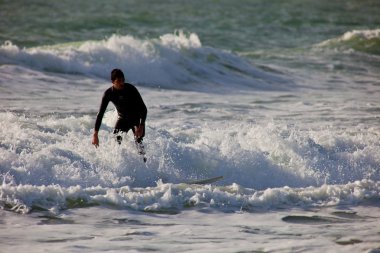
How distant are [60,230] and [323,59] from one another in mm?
21789

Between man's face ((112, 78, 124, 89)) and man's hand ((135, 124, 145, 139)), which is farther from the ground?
man's face ((112, 78, 124, 89))

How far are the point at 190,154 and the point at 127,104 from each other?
6.01 feet

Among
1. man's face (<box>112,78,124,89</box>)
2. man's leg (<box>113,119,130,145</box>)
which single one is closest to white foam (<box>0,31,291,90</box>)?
man's leg (<box>113,119,130,145</box>)

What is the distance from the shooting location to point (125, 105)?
451 inches

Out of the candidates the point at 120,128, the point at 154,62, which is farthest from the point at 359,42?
the point at 120,128

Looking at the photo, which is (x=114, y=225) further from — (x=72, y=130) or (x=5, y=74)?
(x=5, y=74)

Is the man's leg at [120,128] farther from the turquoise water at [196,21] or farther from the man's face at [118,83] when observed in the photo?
the turquoise water at [196,21]

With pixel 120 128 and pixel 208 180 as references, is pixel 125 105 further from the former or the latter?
pixel 208 180

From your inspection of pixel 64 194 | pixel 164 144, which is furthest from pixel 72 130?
pixel 64 194

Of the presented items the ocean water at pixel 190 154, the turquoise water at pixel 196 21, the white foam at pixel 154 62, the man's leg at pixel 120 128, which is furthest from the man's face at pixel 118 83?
the turquoise water at pixel 196 21

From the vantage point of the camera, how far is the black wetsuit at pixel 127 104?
1129cm

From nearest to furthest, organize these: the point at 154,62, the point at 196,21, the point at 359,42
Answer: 1. the point at 154,62
2. the point at 359,42
3. the point at 196,21

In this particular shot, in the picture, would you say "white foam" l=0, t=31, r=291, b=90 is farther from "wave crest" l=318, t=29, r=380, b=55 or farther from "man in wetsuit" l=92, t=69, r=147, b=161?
"man in wetsuit" l=92, t=69, r=147, b=161

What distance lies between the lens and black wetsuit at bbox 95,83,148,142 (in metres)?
11.3
